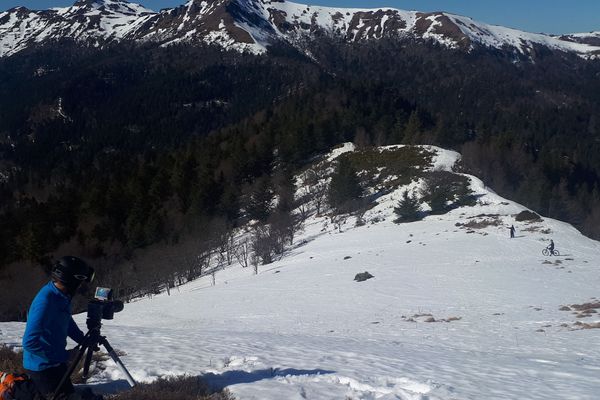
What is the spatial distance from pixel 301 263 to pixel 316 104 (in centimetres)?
6658

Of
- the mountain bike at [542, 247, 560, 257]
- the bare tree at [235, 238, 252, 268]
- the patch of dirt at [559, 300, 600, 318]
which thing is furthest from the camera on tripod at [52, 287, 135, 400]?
the bare tree at [235, 238, 252, 268]

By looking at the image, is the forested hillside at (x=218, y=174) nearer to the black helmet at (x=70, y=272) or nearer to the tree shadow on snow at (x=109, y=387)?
the tree shadow on snow at (x=109, y=387)

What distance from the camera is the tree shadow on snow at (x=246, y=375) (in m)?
7.22

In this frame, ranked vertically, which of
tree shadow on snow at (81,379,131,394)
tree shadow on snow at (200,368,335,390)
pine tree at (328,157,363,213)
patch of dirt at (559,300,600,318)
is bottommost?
patch of dirt at (559,300,600,318)

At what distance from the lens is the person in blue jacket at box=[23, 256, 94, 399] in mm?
5434

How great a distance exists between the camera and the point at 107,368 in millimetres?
7527

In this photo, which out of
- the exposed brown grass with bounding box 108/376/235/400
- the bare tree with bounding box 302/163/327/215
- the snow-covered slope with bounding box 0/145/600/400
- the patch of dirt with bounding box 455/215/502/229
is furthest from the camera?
the bare tree with bounding box 302/163/327/215

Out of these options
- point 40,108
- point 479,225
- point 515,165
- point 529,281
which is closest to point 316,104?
point 515,165

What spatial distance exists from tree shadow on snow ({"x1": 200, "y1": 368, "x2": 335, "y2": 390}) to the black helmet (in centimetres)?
234

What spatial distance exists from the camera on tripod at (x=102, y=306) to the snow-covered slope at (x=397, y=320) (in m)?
1.26

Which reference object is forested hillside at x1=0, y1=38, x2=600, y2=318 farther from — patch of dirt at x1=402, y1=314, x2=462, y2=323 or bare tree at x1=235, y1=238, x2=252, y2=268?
patch of dirt at x1=402, y1=314, x2=462, y2=323

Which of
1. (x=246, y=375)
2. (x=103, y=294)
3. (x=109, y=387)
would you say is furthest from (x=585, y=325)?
(x=103, y=294)

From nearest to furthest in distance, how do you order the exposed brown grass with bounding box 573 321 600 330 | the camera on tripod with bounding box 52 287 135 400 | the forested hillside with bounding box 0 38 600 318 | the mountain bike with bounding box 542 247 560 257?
the camera on tripod with bounding box 52 287 135 400 < the exposed brown grass with bounding box 573 321 600 330 < the mountain bike with bounding box 542 247 560 257 < the forested hillside with bounding box 0 38 600 318

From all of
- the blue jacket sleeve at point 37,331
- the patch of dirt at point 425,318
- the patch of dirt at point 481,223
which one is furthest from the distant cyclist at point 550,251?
the blue jacket sleeve at point 37,331
